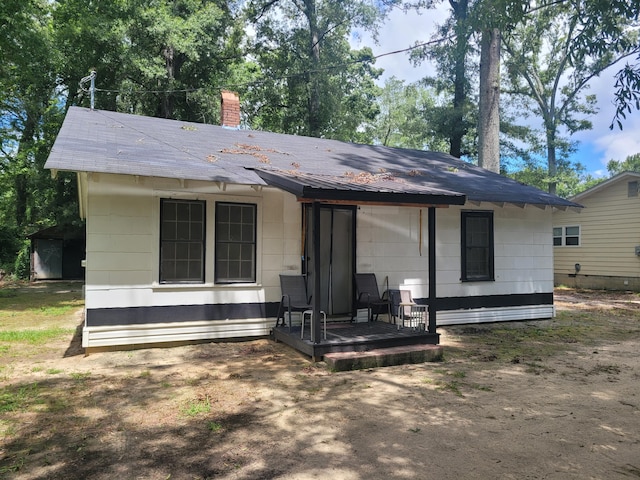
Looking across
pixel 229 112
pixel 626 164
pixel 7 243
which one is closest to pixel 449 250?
pixel 229 112

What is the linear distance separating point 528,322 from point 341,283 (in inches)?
171

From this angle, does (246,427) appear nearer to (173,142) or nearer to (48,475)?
(48,475)

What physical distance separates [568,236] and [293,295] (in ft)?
52.0

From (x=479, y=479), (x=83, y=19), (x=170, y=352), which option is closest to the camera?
(x=479, y=479)

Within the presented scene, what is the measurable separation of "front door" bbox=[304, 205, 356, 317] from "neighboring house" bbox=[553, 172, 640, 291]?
12.4 metres

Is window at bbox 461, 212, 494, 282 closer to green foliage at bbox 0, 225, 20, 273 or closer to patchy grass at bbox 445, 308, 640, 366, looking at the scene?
patchy grass at bbox 445, 308, 640, 366

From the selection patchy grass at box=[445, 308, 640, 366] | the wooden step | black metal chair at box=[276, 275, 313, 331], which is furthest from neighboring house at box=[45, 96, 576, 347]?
the wooden step

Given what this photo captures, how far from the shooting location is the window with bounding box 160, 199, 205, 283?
22.3 feet

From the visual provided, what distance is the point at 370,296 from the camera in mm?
7852

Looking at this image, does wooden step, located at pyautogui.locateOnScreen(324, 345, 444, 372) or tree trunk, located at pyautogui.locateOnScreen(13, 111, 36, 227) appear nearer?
wooden step, located at pyautogui.locateOnScreen(324, 345, 444, 372)

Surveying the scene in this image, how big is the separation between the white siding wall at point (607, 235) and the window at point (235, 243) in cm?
1395

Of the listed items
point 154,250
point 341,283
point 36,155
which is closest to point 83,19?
point 36,155

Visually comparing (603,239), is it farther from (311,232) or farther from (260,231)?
(260,231)

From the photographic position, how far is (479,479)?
2949 mm
